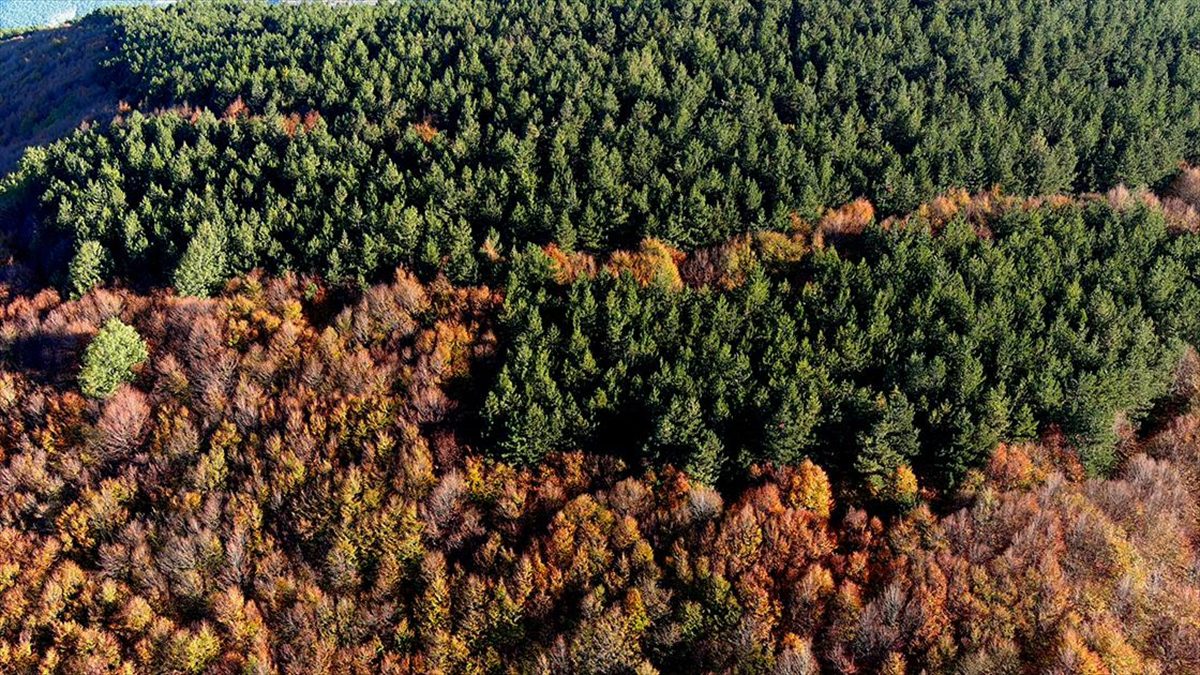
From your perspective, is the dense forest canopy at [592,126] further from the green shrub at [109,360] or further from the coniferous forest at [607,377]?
the green shrub at [109,360]

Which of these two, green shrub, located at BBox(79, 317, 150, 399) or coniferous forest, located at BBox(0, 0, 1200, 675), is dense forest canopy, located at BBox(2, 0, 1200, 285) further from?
green shrub, located at BBox(79, 317, 150, 399)

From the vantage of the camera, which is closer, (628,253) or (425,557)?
(425,557)

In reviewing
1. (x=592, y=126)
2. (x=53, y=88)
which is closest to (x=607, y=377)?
(x=592, y=126)

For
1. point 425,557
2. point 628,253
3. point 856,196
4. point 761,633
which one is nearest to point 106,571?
point 425,557

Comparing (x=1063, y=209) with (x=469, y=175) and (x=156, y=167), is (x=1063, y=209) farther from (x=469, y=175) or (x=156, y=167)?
(x=156, y=167)

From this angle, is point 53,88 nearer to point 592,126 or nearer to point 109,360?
point 109,360

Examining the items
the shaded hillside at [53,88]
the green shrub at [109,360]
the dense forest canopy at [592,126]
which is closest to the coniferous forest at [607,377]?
the green shrub at [109,360]

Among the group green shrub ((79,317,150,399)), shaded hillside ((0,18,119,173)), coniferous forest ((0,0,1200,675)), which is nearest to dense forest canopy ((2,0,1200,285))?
coniferous forest ((0,0,1200,675))
